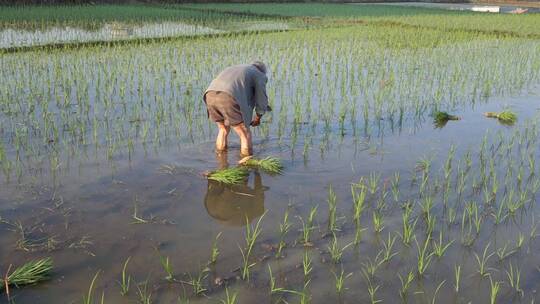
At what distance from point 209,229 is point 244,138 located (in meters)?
1.18

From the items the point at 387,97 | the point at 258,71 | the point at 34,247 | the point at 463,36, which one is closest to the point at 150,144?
the point at 258,71

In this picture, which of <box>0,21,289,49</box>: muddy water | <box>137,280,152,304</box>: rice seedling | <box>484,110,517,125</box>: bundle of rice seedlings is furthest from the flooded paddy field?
<box>0,21,289,49</box>: muddy water

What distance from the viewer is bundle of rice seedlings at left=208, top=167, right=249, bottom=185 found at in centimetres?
330

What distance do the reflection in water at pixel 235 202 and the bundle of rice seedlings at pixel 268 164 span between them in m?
0.11

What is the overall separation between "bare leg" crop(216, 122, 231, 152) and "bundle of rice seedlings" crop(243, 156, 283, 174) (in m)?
0.36

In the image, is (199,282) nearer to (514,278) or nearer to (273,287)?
(273,287)

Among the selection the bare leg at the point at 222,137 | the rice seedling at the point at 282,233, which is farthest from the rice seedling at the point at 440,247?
the bare leg at the point at 222,137

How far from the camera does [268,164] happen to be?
3553 millimetres

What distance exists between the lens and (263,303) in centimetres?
212

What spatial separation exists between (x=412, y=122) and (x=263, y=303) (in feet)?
10.8

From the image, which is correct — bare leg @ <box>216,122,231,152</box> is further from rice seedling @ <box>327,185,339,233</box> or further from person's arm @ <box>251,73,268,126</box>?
rice seedling @ <box>327,185,339,233</box>

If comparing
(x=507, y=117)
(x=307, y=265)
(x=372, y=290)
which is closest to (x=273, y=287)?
(x=307, y=265)

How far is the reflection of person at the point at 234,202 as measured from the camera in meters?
2.91

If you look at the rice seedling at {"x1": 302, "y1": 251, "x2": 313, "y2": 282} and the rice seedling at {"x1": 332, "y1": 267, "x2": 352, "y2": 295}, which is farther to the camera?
the rice seedling at {"x1": 302, "y1": 251, "x2": 313, "y2": 282}
